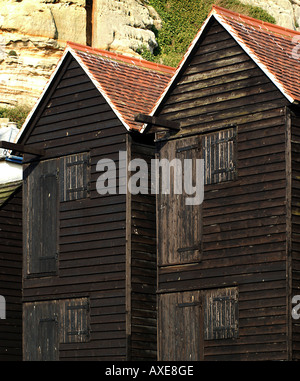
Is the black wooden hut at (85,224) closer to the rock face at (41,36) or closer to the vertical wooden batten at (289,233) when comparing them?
the vertical wooden batten at (289,233)

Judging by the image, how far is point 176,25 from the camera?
57969mm

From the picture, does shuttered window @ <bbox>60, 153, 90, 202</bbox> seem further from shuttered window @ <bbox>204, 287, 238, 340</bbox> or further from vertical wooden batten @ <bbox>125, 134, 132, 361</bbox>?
shuttered window @ <bbox>204, 287, 238, 340</bbox>

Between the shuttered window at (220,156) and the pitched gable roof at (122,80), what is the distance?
232 centimetres

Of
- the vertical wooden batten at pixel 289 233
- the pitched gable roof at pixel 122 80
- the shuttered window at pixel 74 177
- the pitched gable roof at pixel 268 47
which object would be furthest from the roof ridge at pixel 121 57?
the vertical wooden batten at pixel 289 233

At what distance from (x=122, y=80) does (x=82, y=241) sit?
15.8ft

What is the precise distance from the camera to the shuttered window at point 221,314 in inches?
890

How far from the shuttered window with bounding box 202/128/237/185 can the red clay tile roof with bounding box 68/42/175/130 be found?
233cm

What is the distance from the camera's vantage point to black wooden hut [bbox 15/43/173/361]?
24.9 metres

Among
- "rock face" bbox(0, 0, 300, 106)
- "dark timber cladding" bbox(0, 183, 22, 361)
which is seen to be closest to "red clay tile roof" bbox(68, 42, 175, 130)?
"dark timber cladding" bbox(0, 183, 22, 361)

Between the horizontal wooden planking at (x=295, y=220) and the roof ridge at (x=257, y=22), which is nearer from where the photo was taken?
the horizontal wooden planking at (x=295, y=220)

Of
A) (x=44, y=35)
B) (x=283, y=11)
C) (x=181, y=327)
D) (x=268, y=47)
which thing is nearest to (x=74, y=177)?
(x=181, y=327)

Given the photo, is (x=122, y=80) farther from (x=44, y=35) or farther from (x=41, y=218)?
(x=44, y=35)

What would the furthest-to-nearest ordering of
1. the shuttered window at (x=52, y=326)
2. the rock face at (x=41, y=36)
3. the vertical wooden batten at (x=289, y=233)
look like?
the rock face at (x=41, y=36) → the shuttered window at (x=52, y=326) → the vertical wooden batten at (x=289, y=233)
